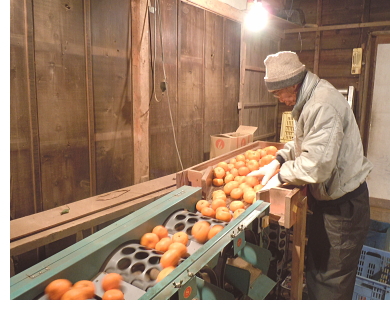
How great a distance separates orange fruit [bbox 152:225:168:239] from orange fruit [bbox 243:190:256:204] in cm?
84

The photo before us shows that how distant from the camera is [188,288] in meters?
1.36

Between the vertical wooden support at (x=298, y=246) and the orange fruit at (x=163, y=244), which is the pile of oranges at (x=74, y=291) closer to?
the orange fruit at (x=163, y=244)

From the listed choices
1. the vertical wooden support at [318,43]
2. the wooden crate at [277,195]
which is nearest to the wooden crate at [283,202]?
the wooden crate at [277,195]

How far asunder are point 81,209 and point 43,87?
1.11 meters

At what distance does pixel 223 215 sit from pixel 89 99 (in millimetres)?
1930

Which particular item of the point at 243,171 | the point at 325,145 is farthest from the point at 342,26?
the point at 325,145

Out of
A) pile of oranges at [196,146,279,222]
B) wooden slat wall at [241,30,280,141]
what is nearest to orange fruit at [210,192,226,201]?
pile of oranges at [196,146,279,222]

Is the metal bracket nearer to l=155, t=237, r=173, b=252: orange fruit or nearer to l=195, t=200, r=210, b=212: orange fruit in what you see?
l=155, t=237, r=173, b=252: orange fruit

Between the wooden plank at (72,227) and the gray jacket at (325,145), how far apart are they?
1.44 metres

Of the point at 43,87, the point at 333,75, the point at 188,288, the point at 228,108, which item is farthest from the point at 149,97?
the point at 333,75

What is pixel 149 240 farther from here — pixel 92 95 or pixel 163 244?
pixel 92 95

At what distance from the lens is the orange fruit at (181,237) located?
185 cm

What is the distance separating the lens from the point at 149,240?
186 cm

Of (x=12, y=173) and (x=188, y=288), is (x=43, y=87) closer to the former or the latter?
(x=12, y=173)
